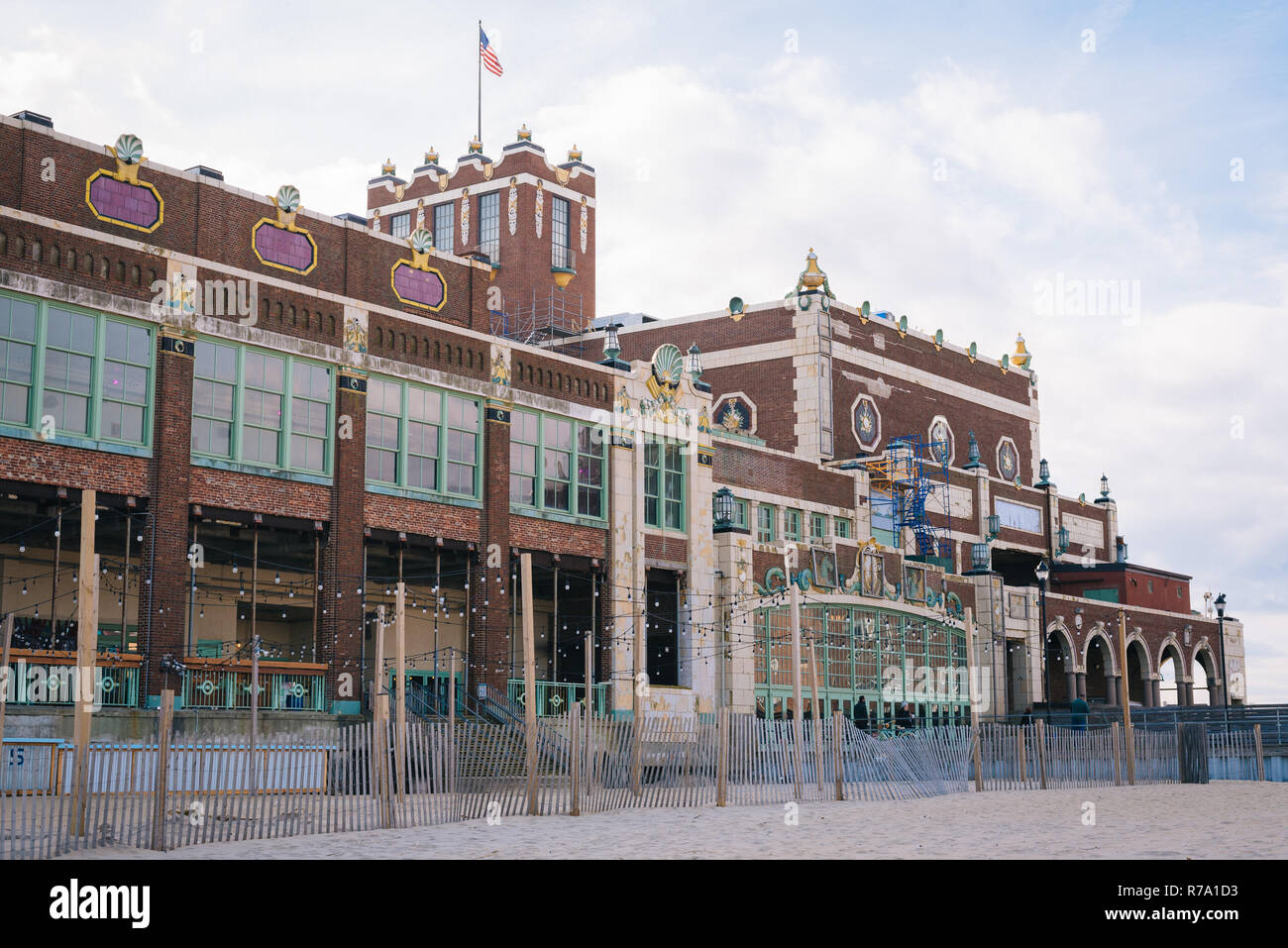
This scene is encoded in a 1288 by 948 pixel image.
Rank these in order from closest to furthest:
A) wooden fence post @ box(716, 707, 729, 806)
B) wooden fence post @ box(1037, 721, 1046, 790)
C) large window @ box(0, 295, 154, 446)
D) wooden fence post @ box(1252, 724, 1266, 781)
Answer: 1. wooden fence post @ box(716, 707, 729, 806)
2. large window @ box(0, 295, 154, 446)
3. wooden fence post @ box(1037, 721, 1046, 790)
4. wooden fence post @ box(1252, 724, 1266, 781)

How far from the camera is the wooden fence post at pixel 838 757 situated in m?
29.6

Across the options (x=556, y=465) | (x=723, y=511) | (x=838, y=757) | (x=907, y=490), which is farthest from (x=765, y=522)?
(x=838, y=757)

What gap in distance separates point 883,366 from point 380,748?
151 ft

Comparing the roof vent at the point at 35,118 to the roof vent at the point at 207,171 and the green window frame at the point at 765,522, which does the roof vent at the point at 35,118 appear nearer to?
the roof vent at the point at 207,171

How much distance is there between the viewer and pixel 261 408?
34.8m

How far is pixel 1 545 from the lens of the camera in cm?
3572

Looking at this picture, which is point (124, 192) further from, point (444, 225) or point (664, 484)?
point (444, 225)

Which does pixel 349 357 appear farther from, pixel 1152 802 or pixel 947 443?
pixel 947 443

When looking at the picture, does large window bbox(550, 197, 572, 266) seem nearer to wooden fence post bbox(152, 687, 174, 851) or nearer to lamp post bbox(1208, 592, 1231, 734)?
lamp post bbox(1208, 592, 1231, 734)

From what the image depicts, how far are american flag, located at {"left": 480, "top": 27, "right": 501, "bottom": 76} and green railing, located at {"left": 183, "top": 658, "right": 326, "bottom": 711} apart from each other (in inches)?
1123

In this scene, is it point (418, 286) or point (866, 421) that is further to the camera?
point (866, 421)

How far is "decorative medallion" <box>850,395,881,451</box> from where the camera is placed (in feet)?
205

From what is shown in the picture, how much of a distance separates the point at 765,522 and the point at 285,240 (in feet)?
67.0

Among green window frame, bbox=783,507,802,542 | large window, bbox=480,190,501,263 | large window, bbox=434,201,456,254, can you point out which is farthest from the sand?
large window, bbox=434,201,456,254
